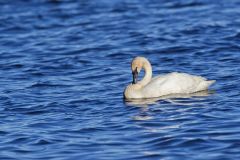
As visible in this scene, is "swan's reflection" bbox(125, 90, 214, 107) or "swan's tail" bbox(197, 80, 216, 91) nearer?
"swan's reflection" bbox(125, 90, 214, 107)

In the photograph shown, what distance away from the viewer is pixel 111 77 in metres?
17.9

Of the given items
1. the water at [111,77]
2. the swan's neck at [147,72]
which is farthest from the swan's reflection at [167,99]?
the swan's neck at [147,72]

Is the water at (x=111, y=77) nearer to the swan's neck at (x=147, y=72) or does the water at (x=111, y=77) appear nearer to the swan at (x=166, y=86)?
the swan at (x=166, y=86)

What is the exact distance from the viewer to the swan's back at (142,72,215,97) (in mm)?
15648

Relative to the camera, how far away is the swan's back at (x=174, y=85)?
1565 centimetres

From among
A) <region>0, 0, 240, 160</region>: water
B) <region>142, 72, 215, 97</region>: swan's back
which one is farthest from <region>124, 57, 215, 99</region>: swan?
<region>0, 0, 240, 160</region>: water

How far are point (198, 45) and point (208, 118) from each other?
767 centimetres

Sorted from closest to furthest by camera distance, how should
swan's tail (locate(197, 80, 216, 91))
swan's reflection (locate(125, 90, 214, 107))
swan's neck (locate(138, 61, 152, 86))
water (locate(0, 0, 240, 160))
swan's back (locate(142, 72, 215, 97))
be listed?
water (locate(0, 0, 240, 160)), swan's reflection (locate(125, 90, 214, 107)), swan's back (locate(142, 72, 215, 97)), swan's tail (locate(197, 80, 216, 91)), swan's neck (locate(138, 61, 152, 86))

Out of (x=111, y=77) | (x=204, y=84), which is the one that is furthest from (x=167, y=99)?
(x=111, y=77)

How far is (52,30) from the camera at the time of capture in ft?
80.7

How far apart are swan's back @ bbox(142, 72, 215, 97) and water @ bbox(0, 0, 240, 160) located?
0.24m

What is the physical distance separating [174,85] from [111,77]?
252 cm

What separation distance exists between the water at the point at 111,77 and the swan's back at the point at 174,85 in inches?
9.5

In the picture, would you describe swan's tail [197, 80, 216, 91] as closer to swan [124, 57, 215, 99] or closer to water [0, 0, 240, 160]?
swan [124, 57, 215, 99]
